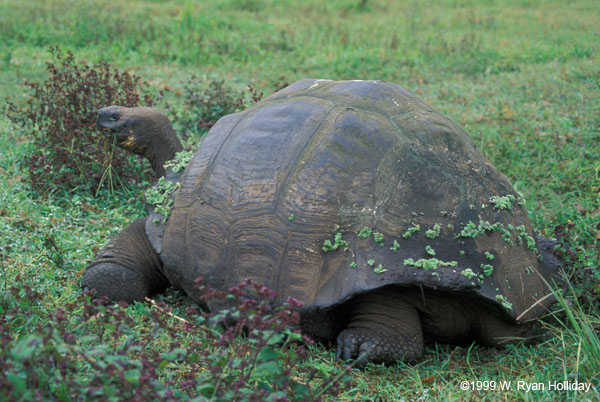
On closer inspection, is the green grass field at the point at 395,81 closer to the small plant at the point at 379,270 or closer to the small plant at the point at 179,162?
the small plant at the point at 379,270

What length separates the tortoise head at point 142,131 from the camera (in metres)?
3.56

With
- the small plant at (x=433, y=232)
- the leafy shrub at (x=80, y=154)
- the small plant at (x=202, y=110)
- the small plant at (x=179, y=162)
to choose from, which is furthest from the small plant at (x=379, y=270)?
the small plant at (x=202, y=110)

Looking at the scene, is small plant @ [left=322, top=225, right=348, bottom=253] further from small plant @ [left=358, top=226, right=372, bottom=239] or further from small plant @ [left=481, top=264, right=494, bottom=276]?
small plant @ [left=481, top=264, right=494, bottom=276]

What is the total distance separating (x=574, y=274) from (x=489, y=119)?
10.7ft

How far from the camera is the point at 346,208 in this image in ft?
8.45

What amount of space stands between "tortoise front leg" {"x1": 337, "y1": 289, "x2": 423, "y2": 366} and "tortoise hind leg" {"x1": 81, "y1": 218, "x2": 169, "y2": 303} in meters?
1.15

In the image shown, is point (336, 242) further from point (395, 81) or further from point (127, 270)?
point (395, 81)

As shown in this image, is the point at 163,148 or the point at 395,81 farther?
the point at 395,81

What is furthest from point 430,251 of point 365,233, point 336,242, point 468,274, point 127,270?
point 127,270

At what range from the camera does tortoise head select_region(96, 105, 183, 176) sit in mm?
3561

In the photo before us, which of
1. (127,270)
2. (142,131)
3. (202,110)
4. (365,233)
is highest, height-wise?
(142,131)

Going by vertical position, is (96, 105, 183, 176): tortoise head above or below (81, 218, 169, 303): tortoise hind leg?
above

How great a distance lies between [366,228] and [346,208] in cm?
13

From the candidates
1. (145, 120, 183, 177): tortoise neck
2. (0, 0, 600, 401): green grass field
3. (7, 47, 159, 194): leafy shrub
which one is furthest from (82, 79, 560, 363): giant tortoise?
(7, 47, 159, 194): leafy shrub
